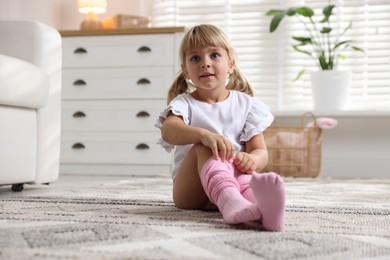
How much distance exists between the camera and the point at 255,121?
4.58 feet

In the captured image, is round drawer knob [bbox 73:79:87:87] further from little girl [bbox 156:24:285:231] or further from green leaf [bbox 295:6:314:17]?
little girl [bbox 156:24:285:231]

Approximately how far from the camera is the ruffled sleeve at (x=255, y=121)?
1380 millimetres

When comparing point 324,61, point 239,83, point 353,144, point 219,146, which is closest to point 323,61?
point 324,61

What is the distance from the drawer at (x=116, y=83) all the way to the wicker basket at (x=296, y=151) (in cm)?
69

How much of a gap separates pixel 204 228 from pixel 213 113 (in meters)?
0.38

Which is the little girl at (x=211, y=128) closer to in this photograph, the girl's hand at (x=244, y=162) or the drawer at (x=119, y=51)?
the girl's hand at (x=244, y=162)

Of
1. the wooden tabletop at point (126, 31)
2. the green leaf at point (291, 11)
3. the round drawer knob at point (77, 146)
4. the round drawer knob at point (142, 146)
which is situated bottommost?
the round drawer knob at point (77, 146)

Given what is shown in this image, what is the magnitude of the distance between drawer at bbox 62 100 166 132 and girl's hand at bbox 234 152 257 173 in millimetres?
1893

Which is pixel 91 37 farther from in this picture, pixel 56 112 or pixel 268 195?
pixel 268 195

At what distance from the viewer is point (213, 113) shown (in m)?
1.38

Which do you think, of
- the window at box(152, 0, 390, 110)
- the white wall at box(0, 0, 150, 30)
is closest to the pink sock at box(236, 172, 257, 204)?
the window at box(152, 0, 390, 110)

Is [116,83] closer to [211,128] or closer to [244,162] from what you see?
[211,128]

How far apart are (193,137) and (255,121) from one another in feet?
0.70

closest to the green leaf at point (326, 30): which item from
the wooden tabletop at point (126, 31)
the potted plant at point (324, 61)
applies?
the potted plant at point (324, 61)
